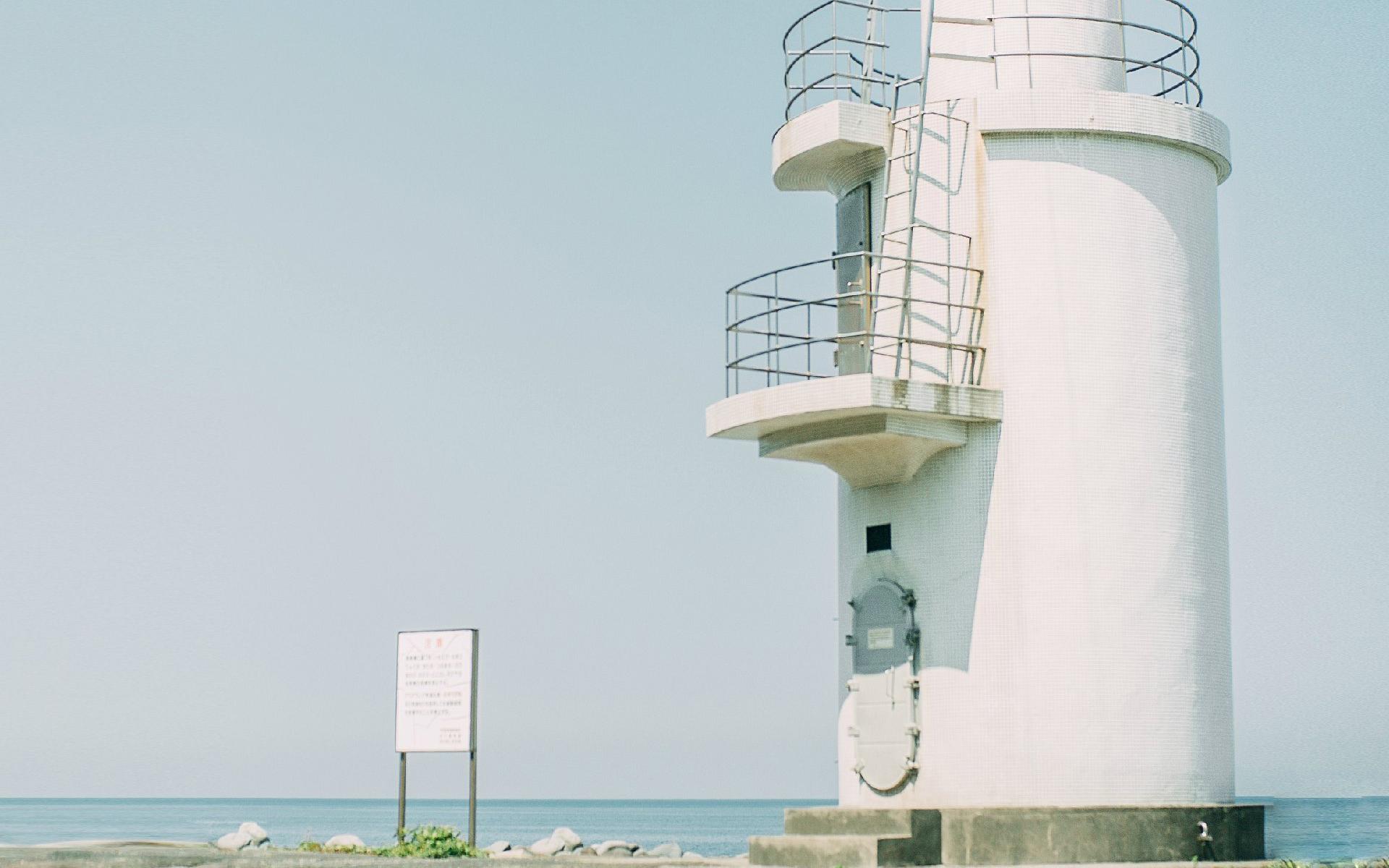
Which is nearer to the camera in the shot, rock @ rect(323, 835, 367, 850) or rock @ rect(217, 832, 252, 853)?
rock @ rect(323, 835, 367, 850)

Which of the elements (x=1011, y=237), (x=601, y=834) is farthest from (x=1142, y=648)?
(x=601, y=834)

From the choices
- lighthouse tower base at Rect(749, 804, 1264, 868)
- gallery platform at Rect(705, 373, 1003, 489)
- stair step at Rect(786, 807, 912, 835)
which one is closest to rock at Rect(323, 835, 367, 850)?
stair step at Rect(786, 807, 912, 835)

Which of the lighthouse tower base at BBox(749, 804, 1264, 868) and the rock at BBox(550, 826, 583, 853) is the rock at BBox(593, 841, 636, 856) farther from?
the lighthouse tower base at BBox(749, 804, 1264, 868)

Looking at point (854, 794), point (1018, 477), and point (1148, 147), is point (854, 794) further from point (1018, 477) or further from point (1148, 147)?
point (1148, 147)

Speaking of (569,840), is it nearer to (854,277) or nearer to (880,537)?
(880,537)

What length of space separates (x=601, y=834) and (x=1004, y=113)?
11525cm

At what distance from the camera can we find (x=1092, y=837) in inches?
730

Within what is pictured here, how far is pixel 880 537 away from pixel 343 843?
11179mm

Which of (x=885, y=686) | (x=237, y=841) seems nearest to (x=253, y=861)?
(x=885, y=686)

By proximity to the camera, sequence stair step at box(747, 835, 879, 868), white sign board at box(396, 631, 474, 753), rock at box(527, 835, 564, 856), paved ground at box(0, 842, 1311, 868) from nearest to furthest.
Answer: stair step at box(747, 835, 879, 868) < paved ground at box(0, 842, 1311, 868) < white sign board at box(396, 631, 474, 753) < rock at box(527, 835, 564, 856)

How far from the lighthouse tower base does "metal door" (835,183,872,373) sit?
17.2 feet

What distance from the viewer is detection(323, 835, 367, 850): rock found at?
25514 millimetres

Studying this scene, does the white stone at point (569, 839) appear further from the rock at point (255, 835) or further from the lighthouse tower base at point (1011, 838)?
the lighthouse tower base at point (1011, 838)

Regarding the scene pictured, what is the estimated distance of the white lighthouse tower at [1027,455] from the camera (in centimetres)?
1903
